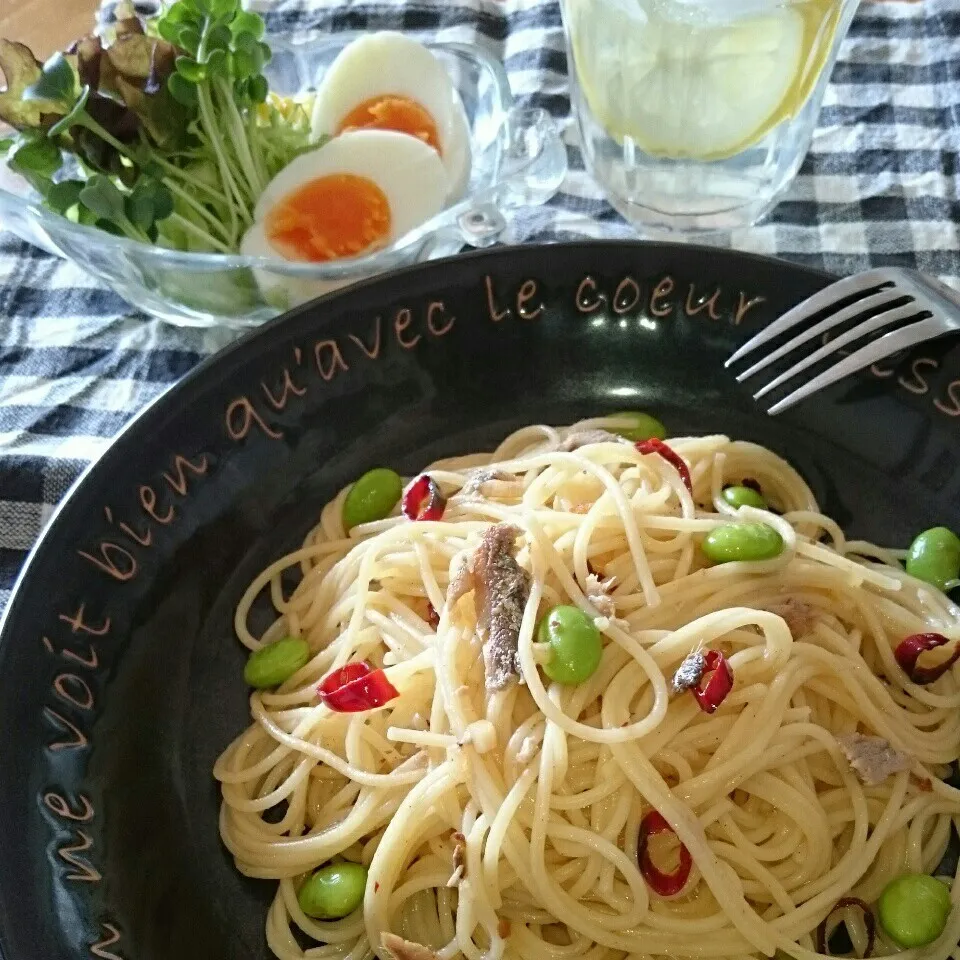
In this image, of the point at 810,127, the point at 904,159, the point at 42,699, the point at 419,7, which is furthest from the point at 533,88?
the point at 42,699

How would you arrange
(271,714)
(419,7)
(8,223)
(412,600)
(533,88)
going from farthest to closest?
(419,7)
(533,88)
(8,223)
(412,600)
(271,714)

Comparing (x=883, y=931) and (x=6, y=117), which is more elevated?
(x=6, y=117)

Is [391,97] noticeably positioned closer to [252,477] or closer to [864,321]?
[252,477]

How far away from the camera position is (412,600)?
6.17 ft

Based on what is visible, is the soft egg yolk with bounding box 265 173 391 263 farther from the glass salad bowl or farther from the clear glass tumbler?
the clear glass tumbler

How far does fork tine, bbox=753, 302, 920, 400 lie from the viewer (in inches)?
75.8

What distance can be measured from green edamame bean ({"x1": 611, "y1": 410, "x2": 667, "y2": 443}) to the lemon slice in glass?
32.8 inches

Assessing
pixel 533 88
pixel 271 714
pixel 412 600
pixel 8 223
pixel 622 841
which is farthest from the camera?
pixel 533 88

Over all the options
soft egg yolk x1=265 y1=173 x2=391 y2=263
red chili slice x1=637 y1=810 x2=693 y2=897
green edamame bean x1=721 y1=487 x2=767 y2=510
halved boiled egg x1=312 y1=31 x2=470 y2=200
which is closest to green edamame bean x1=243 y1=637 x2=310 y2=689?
red chili slice x1=637 y1=810 x2=693 y2=897

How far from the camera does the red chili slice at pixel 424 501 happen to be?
1.93 metres

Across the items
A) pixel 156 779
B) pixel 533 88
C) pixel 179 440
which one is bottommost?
pixel 156 779

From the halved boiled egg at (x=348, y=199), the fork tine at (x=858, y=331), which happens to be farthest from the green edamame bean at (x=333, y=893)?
the halved boiled egg at (x=348, y=199)

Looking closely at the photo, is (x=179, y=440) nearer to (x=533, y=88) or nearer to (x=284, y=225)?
(x=284, y=225)

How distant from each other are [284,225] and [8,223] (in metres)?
0.74
